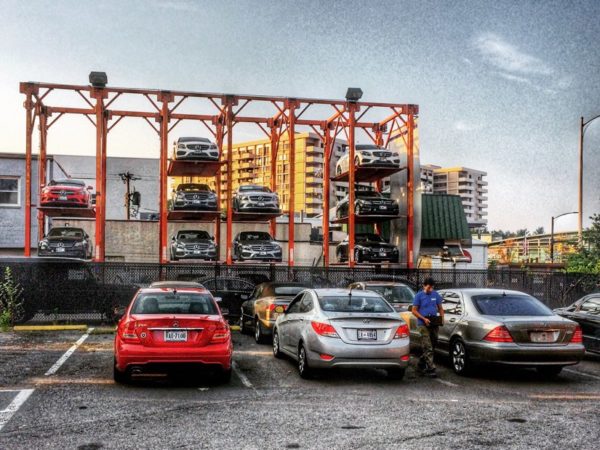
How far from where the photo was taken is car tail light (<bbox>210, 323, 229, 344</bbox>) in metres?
10.1

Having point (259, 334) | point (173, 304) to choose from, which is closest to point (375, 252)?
point (259, 334)

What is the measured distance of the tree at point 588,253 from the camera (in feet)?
95.6

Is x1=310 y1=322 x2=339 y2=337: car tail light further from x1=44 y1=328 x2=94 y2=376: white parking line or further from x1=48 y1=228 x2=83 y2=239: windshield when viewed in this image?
x1=48 y1=228 x2=83 y2=239: windshield

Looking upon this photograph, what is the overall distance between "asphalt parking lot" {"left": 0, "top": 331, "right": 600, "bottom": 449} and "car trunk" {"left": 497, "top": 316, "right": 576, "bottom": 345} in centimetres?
73

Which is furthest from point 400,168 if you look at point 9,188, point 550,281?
point 9,188

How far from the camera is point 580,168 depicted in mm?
31797

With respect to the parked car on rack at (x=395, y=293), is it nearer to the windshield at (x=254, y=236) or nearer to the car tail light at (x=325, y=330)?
the car tail light at (x=325, y=330)

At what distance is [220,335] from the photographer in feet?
33.5

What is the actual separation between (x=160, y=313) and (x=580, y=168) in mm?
26313

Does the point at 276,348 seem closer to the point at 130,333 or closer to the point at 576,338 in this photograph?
the point at 130,333

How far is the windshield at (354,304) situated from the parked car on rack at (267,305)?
9.07 feet

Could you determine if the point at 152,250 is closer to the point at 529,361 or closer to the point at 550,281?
the point at 550,281

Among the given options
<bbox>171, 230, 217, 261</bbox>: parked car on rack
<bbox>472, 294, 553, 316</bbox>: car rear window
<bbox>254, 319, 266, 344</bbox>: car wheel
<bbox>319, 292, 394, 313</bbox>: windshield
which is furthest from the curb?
<bbox>472, 294, 553, 316</bbox>: car rear window

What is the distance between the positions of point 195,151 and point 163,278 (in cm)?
1157
